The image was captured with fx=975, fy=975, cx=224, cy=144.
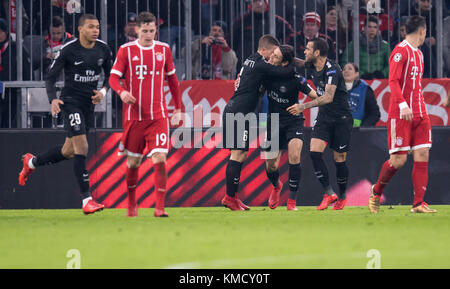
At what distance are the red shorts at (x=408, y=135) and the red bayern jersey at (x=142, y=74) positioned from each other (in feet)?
7.93

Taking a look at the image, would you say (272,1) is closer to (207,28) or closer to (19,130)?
(207,28)

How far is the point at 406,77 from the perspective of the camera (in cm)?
1009

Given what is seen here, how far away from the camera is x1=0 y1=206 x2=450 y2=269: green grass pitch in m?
5.73

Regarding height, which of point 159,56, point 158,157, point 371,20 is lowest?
point 158,157

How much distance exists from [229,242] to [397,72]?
3.81m

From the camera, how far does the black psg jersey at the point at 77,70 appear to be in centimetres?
1045

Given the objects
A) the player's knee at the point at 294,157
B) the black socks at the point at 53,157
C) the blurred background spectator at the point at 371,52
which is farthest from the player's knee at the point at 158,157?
the blurred background spectator at the point at 371,52

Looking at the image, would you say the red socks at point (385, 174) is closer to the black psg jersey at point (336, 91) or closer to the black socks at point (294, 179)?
the black socks at point (294, 179)

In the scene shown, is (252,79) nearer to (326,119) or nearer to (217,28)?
(326,119)

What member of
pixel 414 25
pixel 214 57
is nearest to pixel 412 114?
pixel 414 25

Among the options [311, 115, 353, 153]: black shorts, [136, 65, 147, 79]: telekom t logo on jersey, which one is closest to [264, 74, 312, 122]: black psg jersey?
[311, 115, 353, 153]: black shorts

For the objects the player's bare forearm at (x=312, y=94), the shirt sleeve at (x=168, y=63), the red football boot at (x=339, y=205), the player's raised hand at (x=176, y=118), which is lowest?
the red football boot at (x=339, y=205)
